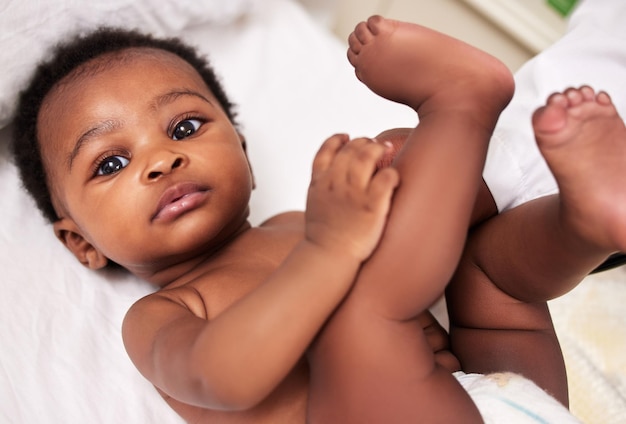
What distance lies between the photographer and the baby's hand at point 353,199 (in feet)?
1.92

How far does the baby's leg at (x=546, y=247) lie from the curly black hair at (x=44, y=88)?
25.1 inches

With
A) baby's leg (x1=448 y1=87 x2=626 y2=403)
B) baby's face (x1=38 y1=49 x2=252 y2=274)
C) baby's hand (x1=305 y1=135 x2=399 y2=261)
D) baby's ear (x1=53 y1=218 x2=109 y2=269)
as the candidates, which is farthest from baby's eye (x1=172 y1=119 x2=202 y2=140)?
baby's leg (x1=448 y1=87 x2=626 y2=403)

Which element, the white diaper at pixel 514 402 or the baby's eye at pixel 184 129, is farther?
the baby's eye at pixel 184 129

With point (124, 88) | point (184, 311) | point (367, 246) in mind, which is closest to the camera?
point (367, 246)

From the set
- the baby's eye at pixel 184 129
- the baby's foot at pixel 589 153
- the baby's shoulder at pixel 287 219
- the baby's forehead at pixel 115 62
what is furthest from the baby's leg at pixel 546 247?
the baby's forehead at pixel 115 62

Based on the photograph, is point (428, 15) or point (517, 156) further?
point (428, 15)

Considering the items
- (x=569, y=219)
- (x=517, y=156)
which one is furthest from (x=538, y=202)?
(x=517, y=156)

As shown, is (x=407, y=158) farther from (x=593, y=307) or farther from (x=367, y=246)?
(x=593, y=307)

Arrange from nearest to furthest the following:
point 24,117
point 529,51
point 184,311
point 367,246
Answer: point 367,246 → point 184,311 → point 24,117 → point 529,51

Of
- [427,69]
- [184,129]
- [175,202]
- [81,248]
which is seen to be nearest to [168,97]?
[184,129]

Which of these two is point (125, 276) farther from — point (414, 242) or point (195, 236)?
point (414, 242)

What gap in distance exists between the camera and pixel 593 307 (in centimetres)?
102

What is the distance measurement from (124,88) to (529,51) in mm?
1021

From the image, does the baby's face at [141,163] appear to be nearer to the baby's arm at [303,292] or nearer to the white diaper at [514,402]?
the baby's arm at [303,292]
